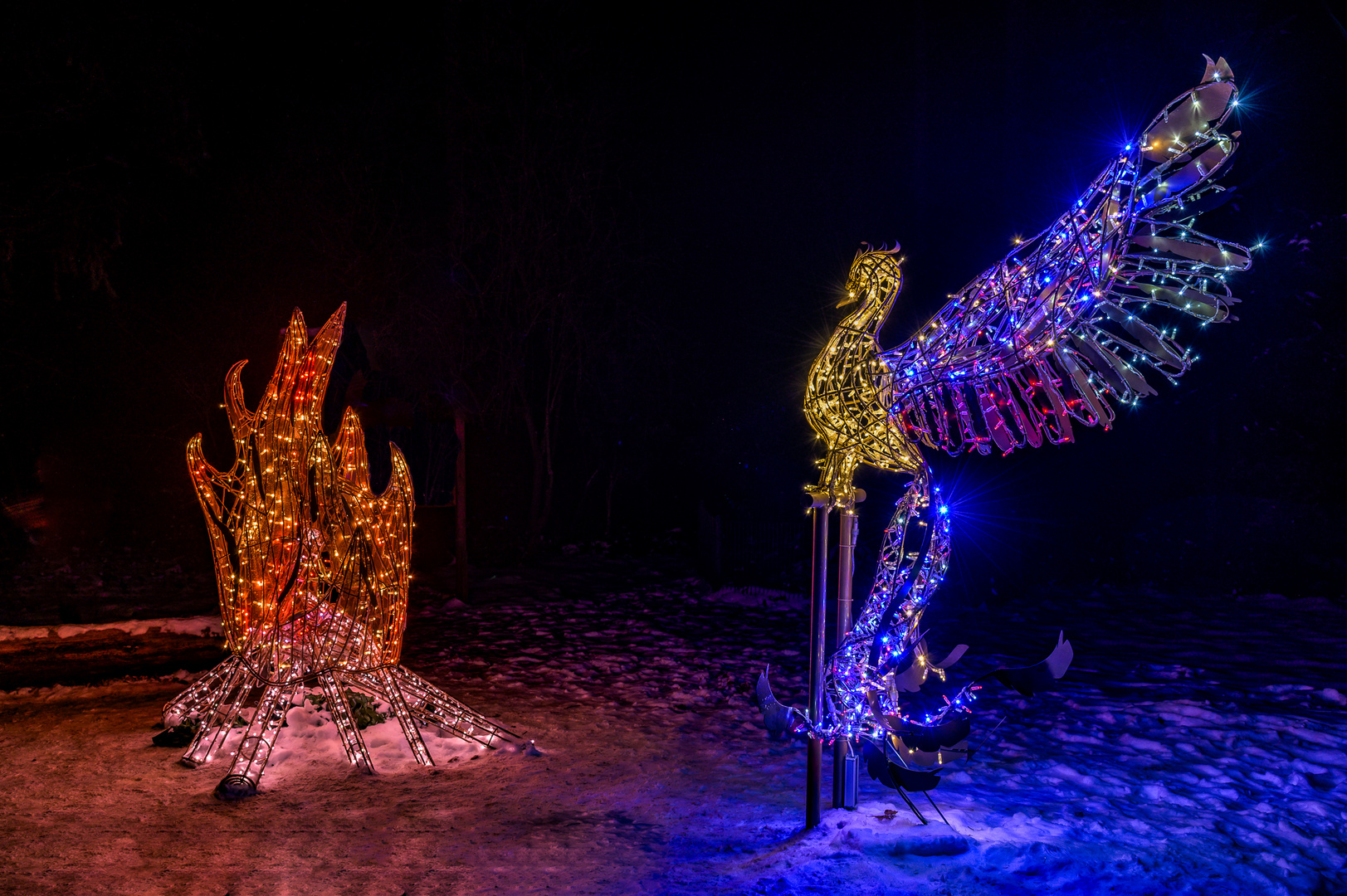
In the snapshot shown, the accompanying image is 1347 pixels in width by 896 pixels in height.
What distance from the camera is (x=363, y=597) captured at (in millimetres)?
5414

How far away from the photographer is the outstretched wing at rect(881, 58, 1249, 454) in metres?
2.78

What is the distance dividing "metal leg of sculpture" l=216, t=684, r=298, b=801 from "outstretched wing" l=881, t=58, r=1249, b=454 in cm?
395

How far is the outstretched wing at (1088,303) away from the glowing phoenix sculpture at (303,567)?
346 centimetres

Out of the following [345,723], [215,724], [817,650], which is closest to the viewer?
[817,650]

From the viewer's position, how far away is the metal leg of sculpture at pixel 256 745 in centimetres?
454

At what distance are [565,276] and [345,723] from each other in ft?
30.4

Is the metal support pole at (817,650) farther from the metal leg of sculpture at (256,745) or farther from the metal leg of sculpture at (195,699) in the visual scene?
the metal leg of sculpture at (195,699)

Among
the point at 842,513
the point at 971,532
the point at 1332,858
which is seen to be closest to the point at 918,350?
the point at 842,513

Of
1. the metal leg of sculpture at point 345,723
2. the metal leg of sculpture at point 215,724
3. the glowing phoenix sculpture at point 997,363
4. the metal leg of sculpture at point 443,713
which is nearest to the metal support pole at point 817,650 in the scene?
the glowing phoenix sculpture at point 997,363

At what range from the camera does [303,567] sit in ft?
17.5

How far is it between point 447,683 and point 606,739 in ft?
6.47

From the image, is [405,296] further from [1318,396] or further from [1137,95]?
[1318,396]

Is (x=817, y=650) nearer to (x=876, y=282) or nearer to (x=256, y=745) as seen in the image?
(x=876, y=282)

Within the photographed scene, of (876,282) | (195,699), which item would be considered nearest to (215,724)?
(195,699)
